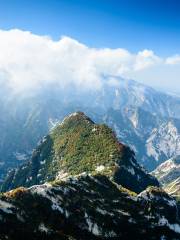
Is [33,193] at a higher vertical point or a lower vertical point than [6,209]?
higher

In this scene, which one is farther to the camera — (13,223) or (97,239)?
(97,239)

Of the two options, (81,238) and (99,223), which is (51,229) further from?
(99,223)

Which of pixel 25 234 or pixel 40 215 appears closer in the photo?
pixel 25 234

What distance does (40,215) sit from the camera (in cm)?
17775

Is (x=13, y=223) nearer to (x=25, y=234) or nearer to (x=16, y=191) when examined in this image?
(x=25, y=234)

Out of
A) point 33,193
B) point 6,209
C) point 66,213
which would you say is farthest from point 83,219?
point 6,209

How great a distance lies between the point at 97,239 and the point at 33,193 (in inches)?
1161

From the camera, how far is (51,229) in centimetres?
17175

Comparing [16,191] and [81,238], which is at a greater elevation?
[16,191]

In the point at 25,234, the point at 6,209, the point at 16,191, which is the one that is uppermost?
the point at 16,191

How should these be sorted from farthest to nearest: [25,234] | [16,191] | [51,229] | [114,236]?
1. [114,236]
2. [16,191]
3. [51,229]
4. [25,234]

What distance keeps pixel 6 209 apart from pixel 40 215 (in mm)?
16117

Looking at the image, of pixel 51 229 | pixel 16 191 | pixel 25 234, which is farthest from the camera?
pixel 16 191

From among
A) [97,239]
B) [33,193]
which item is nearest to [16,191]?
[33,193]
